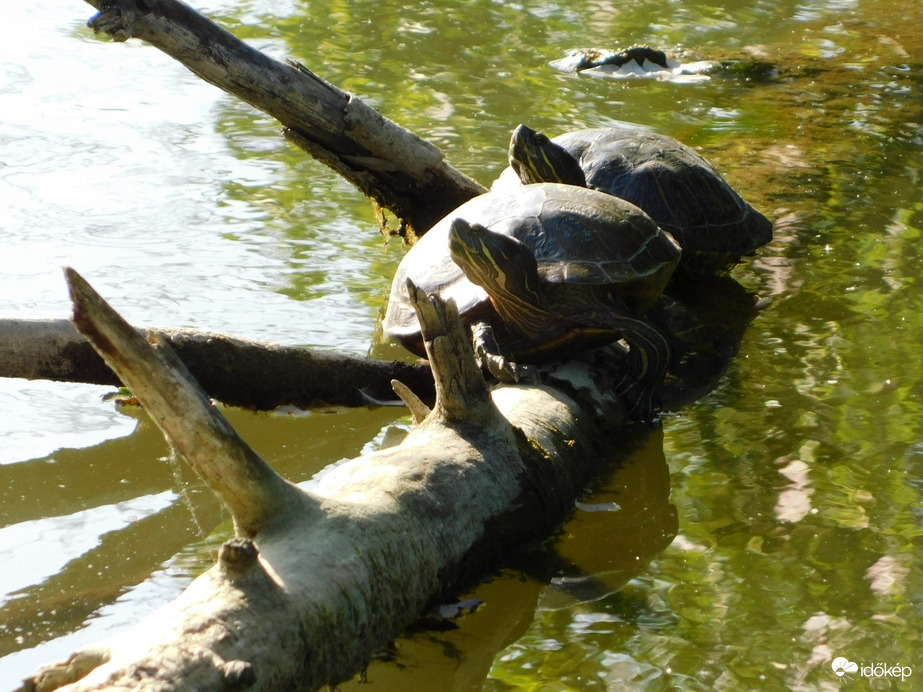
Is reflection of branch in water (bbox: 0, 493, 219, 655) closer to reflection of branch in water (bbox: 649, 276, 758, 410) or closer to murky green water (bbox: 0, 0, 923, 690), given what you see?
murky green water (bbox: 0, 0, 923, 690)

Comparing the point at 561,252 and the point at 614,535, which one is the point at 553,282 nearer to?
the point at 561,252

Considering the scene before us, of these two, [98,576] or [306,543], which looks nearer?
[306,543]

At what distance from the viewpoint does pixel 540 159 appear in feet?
16.7

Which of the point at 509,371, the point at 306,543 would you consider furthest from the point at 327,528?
the point at 509,371

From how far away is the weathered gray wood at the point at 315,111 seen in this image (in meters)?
4.38

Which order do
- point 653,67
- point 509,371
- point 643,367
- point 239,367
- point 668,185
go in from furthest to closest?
1. point 653,67
2. point 668,185
3. point 643,367
4. point 239,367
5. point 509,371

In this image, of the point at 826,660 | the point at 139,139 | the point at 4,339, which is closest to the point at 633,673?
the point at 826,660

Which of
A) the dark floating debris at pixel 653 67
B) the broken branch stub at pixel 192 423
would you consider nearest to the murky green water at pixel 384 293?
the dark floating debris at pixel 653 67

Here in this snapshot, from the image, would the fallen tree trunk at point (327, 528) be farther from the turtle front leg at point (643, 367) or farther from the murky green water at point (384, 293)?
the turtle front leg at point (643, 367)

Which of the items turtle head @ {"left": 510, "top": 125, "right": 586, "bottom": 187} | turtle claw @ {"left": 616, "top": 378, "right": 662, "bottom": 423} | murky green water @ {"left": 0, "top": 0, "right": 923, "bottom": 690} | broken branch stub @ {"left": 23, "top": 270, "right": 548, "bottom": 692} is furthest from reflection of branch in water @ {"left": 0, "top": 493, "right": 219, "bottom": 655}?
A: turtle head @ {"left": 510, "top": 125, "right": 586, "bottom": 187}

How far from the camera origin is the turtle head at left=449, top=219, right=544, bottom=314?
3721 millimetres

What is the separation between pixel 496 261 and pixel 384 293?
5.03 feet

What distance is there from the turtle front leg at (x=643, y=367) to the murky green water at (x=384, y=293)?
5.2 inches

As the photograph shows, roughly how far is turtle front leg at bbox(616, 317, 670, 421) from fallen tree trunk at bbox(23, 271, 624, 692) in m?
0.70
